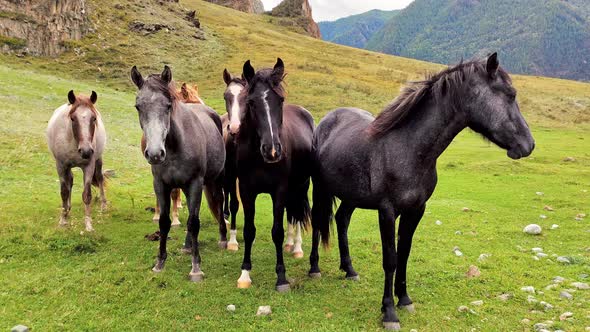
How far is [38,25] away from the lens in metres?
36.1

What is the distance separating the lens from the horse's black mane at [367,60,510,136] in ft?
15.2

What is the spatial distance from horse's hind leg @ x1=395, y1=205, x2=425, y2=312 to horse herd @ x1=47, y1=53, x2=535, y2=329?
0.05 ft

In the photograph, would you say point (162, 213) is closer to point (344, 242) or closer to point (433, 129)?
point (344, 242)

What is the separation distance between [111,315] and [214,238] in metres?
3.40

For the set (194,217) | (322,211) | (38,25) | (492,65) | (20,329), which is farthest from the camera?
(38,25)

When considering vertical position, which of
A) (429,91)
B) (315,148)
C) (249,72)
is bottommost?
(315,148)

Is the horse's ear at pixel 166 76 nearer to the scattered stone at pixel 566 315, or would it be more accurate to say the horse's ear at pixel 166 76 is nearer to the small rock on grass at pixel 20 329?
the small rock on grass at pixel 20 329

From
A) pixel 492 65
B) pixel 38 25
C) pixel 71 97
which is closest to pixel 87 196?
pixel 71 97

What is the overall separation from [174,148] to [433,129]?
11.9ft

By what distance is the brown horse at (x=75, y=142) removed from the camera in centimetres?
741

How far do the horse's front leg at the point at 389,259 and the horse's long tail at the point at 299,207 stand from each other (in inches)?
90.8

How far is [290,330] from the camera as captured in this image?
16.0ft

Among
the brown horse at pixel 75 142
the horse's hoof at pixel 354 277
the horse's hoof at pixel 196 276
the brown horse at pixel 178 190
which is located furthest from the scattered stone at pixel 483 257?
the brown horse at pixel 75 142

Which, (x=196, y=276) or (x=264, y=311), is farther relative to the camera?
(x=196, y=276)
